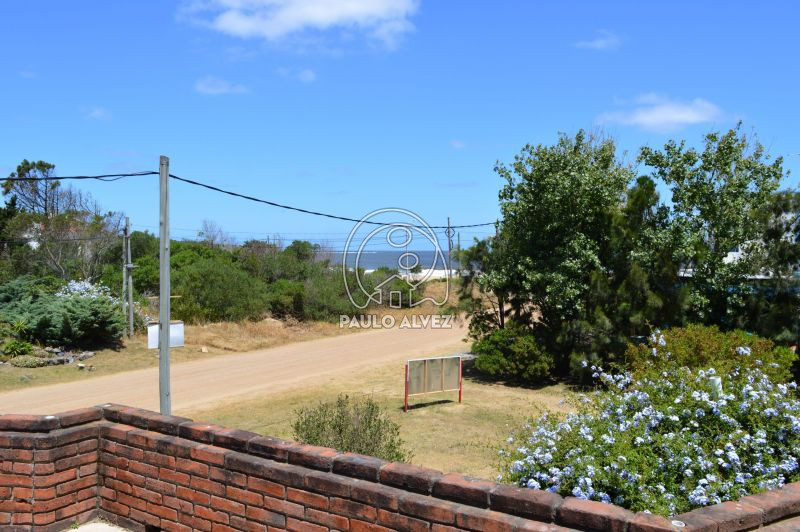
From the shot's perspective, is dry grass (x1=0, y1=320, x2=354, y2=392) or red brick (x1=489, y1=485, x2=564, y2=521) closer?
red brick (x1=489, y1=485, x2=564, y2=521)

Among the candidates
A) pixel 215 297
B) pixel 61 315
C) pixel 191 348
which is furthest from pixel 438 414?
pixel 215 297

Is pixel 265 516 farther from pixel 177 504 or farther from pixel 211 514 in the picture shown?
pixel 177 504

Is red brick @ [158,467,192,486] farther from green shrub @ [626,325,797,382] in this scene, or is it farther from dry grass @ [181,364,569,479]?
green shrub @ [626,325,797,382]

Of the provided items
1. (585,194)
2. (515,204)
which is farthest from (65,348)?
(585,194)

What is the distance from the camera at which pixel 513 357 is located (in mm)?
16047

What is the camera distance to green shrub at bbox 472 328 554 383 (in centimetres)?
1575

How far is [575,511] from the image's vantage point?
3168 mm

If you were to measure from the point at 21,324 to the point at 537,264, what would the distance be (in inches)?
528

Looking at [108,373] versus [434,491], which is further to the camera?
[108,373]

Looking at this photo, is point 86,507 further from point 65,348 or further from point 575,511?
point 65,348

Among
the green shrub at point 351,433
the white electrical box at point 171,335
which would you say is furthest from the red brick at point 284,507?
the white electrical box at point 171,335

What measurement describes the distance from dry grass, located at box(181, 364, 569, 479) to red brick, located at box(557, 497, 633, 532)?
5489 millimetres

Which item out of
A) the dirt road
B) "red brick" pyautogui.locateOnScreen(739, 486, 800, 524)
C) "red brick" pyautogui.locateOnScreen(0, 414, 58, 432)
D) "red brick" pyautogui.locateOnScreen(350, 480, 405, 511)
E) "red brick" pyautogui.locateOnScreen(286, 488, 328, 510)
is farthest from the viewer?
the dirt road

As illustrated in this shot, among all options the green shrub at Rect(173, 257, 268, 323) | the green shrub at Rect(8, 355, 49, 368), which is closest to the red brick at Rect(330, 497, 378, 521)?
the green shrub at Rect(8, 355, 49, 368)
